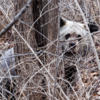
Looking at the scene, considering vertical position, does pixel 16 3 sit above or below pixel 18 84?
above

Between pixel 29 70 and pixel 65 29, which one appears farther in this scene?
pixel 65 29

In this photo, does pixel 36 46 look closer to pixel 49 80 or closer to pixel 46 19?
pixel 46 19

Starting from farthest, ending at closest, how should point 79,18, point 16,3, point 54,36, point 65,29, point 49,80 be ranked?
point 79,18 → point 65,29 → point 54,36 → point 16,3 → point 49,80

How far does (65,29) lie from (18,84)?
2451 mm

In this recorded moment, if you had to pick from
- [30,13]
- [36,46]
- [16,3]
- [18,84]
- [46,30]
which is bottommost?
[18,84]

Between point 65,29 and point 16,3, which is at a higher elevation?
point 16,3

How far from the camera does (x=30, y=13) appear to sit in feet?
10.1

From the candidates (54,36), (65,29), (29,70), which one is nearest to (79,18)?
(65,29)

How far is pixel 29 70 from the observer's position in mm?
3129

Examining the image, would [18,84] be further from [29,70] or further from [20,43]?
[20,43]

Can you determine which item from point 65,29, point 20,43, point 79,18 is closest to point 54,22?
point 20,43

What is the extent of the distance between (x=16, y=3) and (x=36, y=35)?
1.95 feet

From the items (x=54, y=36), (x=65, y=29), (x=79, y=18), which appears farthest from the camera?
(x=79, y=18)

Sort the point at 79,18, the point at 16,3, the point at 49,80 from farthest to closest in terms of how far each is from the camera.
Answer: the point at 79,18, the point at 16,3, the point at 49,80
